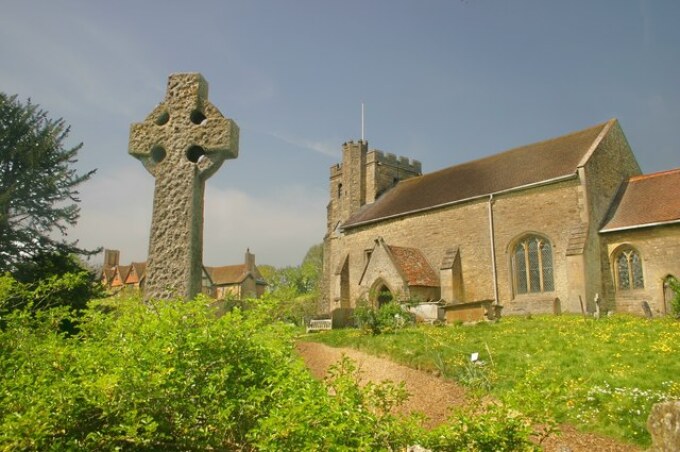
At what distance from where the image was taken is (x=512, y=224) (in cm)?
2620

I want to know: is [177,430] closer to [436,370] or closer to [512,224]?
[436,370]

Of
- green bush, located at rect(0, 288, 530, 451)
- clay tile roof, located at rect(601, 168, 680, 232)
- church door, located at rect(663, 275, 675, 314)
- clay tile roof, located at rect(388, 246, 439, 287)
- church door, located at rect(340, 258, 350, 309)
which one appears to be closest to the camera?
green bush, located at rect(0, 288, 530, 451)

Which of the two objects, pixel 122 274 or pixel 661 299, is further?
pixel 122 274

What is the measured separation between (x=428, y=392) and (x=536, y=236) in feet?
53.7

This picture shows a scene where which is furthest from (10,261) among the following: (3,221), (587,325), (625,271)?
(625,271)

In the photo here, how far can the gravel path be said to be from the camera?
26.2 feet

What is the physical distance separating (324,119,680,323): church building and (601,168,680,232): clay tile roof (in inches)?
2.0

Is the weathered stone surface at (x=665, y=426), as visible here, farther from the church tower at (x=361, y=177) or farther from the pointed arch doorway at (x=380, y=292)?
the church tower at (x=361, y=177)

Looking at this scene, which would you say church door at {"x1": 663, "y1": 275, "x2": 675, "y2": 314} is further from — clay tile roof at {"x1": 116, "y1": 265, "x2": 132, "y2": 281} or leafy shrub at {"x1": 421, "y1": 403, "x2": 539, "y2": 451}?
clay tile roof at {"x1": 116, "y1": 265, "x2": 132, "y2": 281}

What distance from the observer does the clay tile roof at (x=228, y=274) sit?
6425 centimetres

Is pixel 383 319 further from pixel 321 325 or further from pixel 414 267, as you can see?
pixel 414 267

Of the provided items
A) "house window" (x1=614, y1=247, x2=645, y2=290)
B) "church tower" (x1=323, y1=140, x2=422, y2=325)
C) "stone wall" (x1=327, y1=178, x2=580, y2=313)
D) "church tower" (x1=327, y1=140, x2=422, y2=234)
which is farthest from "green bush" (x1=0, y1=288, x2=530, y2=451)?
"church tower" (x1=327, y1=140, x2=422, y2=234)

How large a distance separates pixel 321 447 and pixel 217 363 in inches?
35.5

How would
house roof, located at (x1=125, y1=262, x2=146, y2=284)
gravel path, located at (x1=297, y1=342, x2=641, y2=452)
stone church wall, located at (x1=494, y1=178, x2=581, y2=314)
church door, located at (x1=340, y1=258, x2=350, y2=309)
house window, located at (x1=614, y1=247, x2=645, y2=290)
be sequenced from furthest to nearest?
house roof, located at (x1=125, y1=262, x2=146, y2=284)
church door, located at (x1=340, y1=258, x2=350, y2=309)
stone church wall, located at (x1=494, y1=178, x2=581, y2=314)
house window, located at (x1=614, y1=247, x2=645, y2=290)
gravel path, located at (x1=297, y1=342, x2=641, y2=452)
